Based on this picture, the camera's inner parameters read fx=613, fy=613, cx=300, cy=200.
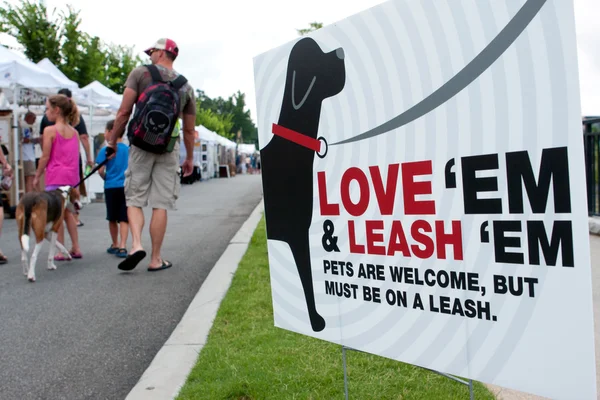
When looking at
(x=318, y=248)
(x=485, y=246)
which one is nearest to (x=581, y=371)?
(x=485, y=246)

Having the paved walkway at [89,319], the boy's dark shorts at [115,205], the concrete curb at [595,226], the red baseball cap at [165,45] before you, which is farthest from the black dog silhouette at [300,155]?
the concrete curb at [595,226]

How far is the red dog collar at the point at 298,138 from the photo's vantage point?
2.25m

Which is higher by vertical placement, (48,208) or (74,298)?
(48,208)

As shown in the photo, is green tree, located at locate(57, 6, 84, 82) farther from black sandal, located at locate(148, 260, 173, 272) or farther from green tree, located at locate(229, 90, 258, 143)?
green tree, located at locate(229, 90, 258, 143)

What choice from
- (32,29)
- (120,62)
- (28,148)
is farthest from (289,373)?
(120,62)

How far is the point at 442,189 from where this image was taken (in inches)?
71.2

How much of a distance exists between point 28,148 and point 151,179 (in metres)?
6.91

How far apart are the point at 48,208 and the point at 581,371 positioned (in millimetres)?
5538

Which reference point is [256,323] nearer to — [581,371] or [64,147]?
[581,371]

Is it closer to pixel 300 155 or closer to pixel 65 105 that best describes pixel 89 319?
pixel 300 155

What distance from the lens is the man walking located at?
5.57m

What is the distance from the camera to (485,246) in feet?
5.62

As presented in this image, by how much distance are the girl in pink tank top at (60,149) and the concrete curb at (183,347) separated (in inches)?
87.8

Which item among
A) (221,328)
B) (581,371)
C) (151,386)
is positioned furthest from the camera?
(221,328)
